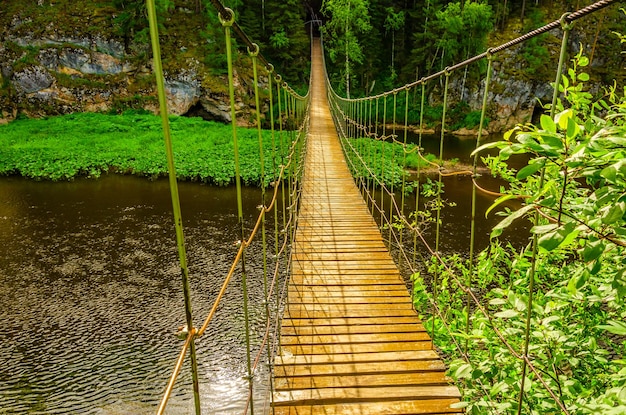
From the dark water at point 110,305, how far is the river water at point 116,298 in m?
0.02

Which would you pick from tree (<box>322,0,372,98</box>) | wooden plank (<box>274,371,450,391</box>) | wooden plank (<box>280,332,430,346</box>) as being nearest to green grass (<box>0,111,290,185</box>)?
tree (<box>322,0,372,98</box>)

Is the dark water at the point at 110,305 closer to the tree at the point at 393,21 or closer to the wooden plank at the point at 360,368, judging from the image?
the wooden plank at the point at 360,368

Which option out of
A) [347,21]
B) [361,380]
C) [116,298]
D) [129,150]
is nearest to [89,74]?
[129,150]

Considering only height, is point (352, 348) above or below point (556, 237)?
below

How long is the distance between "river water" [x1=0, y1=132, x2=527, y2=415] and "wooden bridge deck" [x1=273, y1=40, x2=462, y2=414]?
6.83 feet

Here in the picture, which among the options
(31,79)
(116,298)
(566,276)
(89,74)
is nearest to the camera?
(566,276)

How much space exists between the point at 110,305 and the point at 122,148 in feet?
29.9

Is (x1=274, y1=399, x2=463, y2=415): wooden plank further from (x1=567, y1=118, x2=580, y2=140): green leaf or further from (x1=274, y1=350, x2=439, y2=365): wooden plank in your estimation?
(x1=567, y1=118, x2=580, y2=140): green leaf

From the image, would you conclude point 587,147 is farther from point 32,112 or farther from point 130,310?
point 32,112

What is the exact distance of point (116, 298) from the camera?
6.10 m

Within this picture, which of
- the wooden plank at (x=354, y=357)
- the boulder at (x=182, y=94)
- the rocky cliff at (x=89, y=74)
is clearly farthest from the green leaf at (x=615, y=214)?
the boulder at (x=182, y=94)

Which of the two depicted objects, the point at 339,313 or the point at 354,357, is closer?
the point at 354,357

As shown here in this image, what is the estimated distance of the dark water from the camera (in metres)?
4.46

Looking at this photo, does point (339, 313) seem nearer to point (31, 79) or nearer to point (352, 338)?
point (352, 338)
